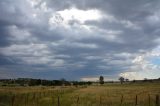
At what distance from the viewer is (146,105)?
36.3 metres

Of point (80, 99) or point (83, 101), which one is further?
point (80, 99)

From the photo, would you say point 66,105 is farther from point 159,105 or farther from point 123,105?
point 159,105

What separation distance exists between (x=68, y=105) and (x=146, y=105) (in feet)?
31.4

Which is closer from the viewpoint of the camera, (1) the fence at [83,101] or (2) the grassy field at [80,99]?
(1) the fence at [83,101]

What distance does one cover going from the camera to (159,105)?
3111 centimetres

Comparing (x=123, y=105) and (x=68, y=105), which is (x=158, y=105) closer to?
(x=123, y=105)

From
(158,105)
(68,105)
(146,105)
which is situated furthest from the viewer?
(68,105)

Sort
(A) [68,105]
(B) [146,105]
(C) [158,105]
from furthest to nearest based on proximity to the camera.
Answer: (A) [68,105] → (B) [146,105] → (C) [158,105]

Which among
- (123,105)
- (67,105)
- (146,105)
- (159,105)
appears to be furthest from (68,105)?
(159,105)

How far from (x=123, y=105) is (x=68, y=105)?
675 centimetres

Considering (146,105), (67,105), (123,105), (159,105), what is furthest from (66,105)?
(159,105)

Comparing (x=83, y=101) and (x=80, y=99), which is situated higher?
(x=80, y=99)

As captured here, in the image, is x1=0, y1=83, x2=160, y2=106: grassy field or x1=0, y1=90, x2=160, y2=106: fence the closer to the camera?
x1=0, y1=90, x2=160, y2=106: fence

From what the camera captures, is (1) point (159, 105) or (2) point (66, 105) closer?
(1) point (159, 105)
